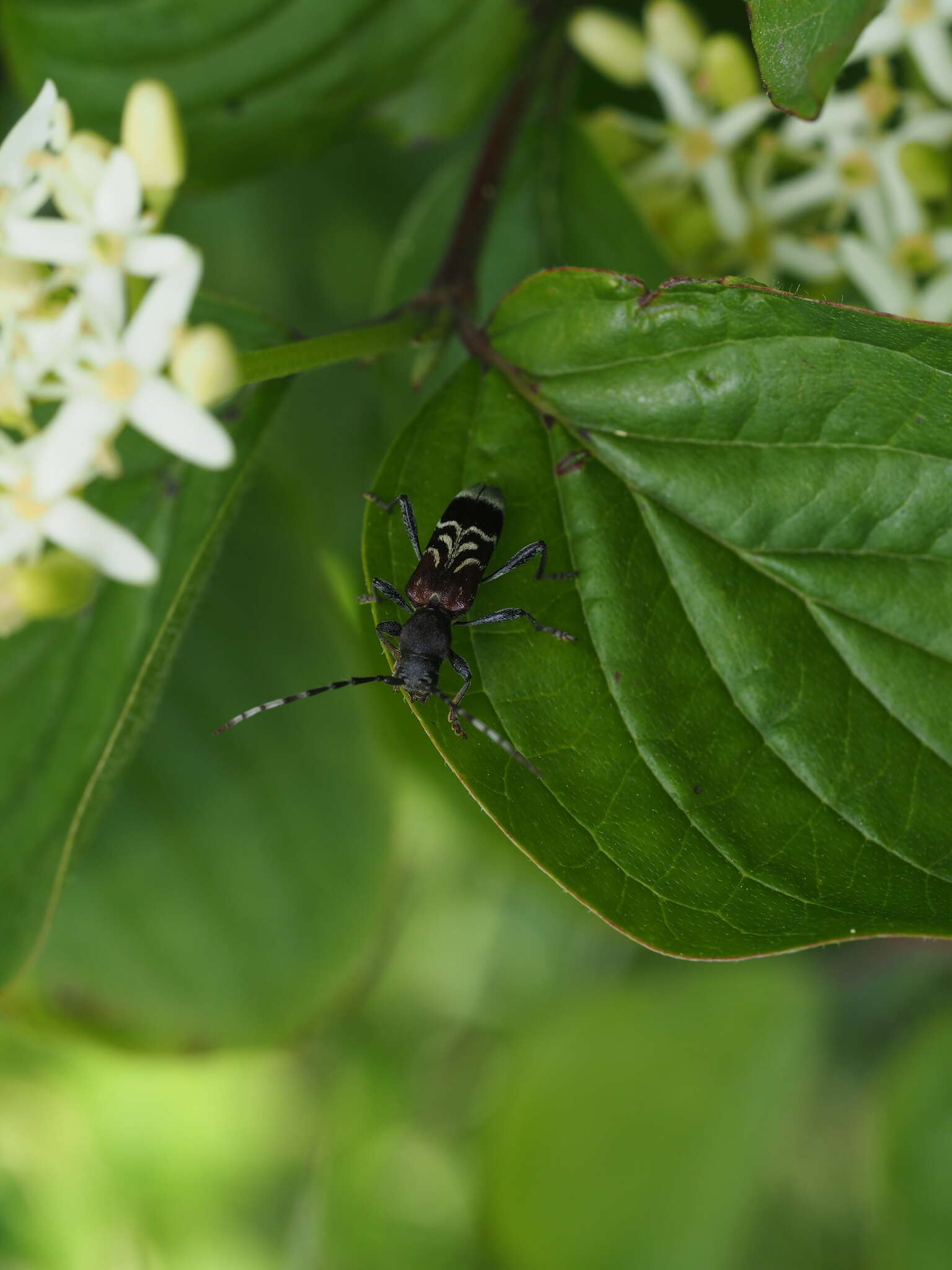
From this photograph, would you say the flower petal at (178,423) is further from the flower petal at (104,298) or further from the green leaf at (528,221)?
the green leaf at (528,221)

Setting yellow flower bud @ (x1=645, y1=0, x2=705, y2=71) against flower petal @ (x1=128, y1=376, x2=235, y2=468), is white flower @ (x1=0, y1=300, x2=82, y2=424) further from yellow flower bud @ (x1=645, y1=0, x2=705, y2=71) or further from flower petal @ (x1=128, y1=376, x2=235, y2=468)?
yellow flower bud @ (x1=645, y1=0, x2=705, y2=71)

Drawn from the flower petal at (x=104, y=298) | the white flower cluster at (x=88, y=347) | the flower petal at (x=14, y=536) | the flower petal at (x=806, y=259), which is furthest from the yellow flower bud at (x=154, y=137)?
the flower petal at (x=806, y=259)

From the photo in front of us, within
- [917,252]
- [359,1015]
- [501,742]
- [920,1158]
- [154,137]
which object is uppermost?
[154,137]

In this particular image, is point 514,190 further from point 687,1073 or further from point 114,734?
point 687,1073

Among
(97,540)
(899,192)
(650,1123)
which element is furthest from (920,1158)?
(97,540)

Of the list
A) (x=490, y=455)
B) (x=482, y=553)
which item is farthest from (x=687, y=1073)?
(x=490, y=455)

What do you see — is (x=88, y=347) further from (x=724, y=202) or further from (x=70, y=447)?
(x=724, y=202)

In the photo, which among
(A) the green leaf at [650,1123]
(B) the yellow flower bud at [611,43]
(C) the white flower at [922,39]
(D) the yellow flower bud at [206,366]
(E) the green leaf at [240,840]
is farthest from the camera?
(A) the green leaf at [650,1123]
